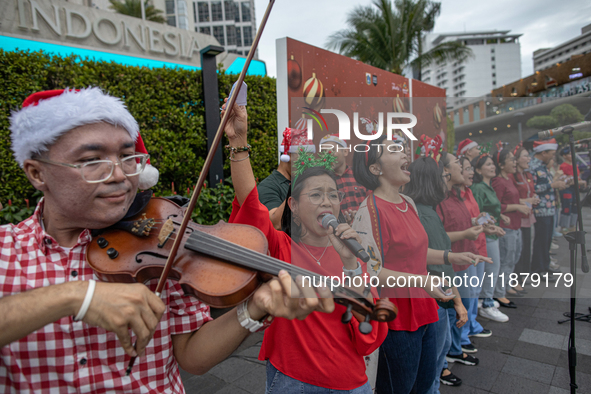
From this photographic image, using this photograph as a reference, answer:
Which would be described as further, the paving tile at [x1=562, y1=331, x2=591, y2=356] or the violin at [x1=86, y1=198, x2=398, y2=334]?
the paving tile at [x1=562, y1=331, x2=591, y2=356]

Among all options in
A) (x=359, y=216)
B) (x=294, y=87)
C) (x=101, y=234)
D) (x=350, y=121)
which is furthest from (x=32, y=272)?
(x=294, y=87)

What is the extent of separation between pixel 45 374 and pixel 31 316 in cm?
31

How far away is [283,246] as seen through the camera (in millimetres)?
1596

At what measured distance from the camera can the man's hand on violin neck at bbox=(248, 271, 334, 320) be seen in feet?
3.14

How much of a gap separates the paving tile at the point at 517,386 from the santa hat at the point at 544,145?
1995 millimetres

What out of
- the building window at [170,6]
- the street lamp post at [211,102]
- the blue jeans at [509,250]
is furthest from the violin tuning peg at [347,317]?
the building window at [170,6]

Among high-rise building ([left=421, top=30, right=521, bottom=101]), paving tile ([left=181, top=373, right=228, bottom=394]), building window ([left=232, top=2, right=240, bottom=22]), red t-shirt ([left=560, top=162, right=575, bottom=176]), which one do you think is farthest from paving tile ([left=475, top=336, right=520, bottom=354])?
high-rise building ([left=421, top=30, right=521, bottom=101])

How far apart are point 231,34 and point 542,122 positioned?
61.8 metres

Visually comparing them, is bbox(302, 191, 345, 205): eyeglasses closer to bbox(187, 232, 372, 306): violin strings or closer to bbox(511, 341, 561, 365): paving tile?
bbox(187, 232, 372, 306): violin strings

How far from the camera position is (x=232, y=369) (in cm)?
320

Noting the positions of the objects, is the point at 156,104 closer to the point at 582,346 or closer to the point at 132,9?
the point at 582,346

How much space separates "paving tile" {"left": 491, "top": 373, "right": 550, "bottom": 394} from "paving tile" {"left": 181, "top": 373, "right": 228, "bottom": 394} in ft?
7.60

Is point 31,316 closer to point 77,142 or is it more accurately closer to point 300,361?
point 77,142

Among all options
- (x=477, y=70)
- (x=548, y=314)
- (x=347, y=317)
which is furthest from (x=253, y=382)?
(x=477, y=70)
